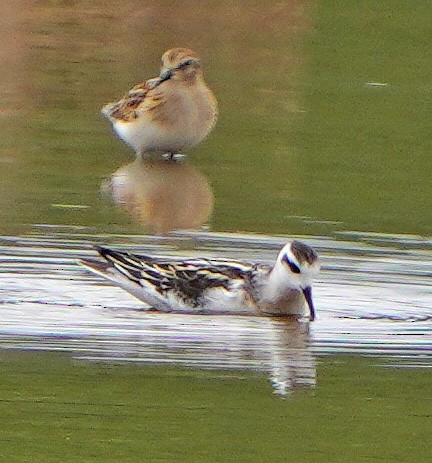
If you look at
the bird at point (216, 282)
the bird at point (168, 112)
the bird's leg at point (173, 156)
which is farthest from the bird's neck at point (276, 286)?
the bird's leg at point (173, 156)

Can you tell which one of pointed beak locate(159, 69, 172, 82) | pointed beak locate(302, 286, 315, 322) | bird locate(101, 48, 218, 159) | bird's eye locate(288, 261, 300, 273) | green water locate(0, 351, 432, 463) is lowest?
green water locate(0, 351, 432, 463)

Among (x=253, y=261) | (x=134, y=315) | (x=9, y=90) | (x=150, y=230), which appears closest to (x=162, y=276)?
(x=134, y=315)

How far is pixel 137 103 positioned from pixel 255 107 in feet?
7.52

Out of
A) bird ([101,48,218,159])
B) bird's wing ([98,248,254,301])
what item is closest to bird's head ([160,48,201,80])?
bird ([101,48,218,159])

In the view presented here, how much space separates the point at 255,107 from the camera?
821 inches

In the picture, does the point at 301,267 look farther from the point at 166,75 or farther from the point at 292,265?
the point at 166,75

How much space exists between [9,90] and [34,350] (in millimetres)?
11344

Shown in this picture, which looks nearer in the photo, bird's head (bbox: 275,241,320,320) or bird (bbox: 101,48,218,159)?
bird's head (bbox: 275,241,320,320)

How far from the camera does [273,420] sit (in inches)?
364

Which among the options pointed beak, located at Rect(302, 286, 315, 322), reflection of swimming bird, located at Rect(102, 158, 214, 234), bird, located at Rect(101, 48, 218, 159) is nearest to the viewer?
pointed beak, located at Rect(302, 286, 315, 322)

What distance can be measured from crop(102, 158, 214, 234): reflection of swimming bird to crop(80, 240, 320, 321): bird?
2473mm

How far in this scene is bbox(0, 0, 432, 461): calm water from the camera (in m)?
11.1

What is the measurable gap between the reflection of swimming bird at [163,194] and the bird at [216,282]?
247 centimetres

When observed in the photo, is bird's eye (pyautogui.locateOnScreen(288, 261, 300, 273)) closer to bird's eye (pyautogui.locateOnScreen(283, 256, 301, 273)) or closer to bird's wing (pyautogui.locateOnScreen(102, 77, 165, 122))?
bird's eye (pyautogui.locateOnScreen(283, 256, 301, 273))
